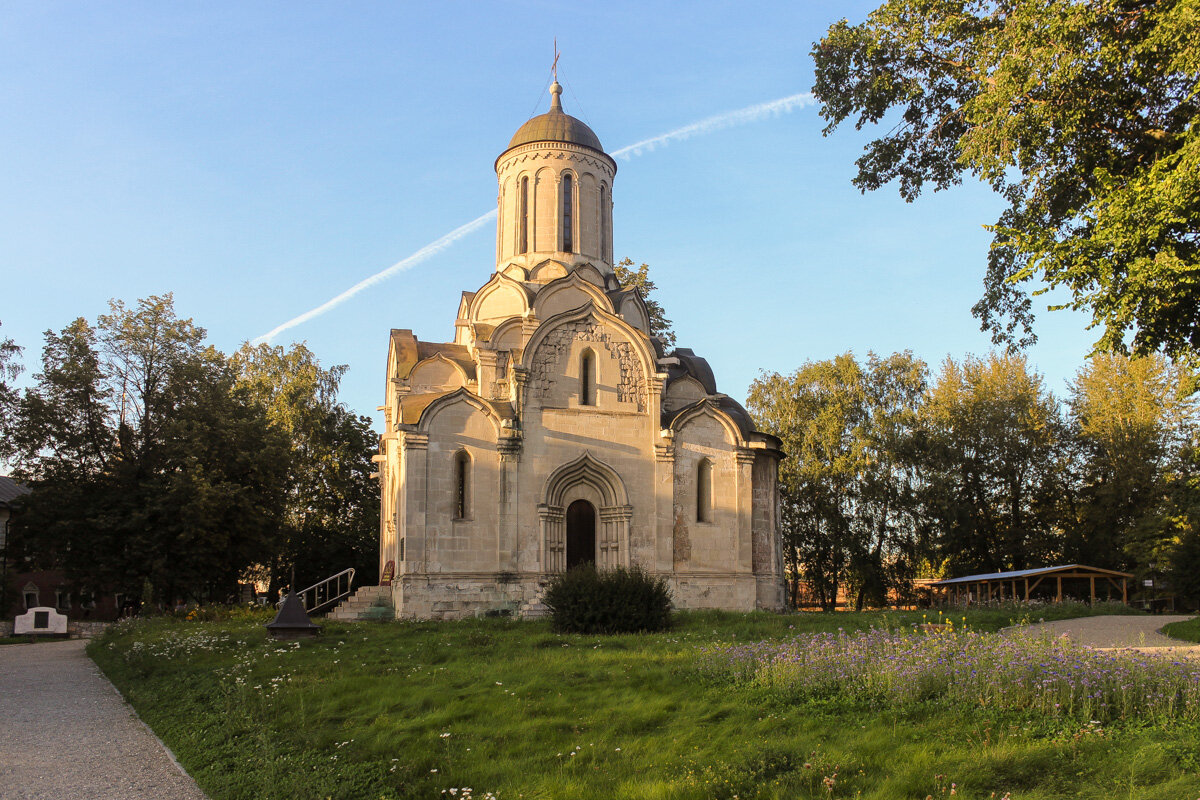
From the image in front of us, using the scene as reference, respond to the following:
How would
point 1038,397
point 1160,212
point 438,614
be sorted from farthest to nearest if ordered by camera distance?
point 1038,397, point 438,614, point 1160,212

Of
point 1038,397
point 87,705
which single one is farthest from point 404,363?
point 1038,397

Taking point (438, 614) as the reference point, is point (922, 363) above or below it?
above

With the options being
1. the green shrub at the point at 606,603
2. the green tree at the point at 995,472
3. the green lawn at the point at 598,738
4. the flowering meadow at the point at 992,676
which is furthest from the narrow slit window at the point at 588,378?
the green tree at the point at 995,472

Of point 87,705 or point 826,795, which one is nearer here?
point 826,795

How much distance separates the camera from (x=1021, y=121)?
40.5 feet

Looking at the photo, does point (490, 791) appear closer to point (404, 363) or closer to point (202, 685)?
point (202, 685)

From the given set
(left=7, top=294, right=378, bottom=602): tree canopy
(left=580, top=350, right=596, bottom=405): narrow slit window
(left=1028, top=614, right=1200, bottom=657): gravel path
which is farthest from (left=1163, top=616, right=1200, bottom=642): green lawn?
(left=7, top=294, right=378, bottom=602): tree canopy

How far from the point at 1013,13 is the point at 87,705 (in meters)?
15.7

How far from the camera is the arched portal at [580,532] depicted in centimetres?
2420

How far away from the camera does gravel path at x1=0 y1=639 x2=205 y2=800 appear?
8.39 metres

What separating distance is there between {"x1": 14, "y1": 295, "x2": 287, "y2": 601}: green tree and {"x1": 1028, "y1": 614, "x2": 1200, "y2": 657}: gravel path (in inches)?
875

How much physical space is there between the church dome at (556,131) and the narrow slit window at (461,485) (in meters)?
10.5

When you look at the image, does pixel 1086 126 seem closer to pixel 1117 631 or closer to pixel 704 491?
pixel 1117 631

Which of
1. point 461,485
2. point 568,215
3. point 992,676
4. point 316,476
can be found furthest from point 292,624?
point 316,476
